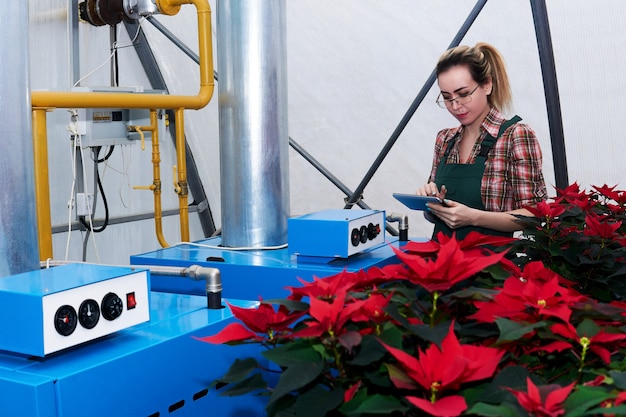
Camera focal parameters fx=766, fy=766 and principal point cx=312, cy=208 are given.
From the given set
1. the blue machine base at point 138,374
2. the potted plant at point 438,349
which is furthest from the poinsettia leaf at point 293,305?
the blue machine base at point 138,374

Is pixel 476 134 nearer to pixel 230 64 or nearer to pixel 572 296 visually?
pixel 230 64

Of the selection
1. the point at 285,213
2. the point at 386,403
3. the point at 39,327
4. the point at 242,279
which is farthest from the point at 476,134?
the point at 386,403

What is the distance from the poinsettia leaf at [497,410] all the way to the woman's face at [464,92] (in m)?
1.50

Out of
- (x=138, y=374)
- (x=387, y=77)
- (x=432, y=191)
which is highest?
(x=387, y=77)

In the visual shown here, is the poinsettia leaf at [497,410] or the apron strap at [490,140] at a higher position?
the apron strap at [490,140]

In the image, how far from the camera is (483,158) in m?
2.02

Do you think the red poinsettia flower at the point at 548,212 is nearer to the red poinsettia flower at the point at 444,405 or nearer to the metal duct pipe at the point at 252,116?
the metal duct pipe at the point at 252,116

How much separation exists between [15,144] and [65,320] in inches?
15.0

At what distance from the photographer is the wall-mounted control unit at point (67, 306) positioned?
1089 millimetres

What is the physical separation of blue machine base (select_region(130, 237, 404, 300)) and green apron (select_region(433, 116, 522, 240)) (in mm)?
221

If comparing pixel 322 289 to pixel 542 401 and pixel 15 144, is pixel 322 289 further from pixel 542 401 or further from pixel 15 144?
pixel 15 144

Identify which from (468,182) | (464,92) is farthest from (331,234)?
(464,92)

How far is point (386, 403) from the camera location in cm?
63

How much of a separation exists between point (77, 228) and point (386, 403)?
3122mm
